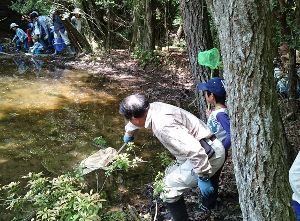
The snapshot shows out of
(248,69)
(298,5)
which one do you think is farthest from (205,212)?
(298,5)

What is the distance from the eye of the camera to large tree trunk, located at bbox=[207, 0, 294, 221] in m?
2.45

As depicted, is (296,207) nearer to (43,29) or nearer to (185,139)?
(185,139)

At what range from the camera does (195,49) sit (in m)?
5.33

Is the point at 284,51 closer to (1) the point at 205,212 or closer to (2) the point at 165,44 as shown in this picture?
(1) the point at 205,212

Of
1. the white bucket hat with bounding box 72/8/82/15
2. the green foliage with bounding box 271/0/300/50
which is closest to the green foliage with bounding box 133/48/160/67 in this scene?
the white bucket hat with bounding box 72/8/82/15

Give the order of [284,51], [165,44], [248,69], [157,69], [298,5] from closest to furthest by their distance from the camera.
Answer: [248,69], [298,5], [284,51], [157,69], [165,44]

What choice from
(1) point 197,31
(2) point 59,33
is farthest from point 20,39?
(1) point 197,31

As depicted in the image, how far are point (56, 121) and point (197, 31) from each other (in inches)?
140

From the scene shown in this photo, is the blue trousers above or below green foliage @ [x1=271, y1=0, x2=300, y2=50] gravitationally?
below

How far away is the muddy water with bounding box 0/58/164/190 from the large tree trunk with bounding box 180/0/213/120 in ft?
4.93

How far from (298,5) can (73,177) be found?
3533mm

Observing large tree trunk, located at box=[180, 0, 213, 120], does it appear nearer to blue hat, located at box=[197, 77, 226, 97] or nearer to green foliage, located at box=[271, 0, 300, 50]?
green foliage, located at box=[271, 0, 300, 50]

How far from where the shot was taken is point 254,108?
8.27 feet

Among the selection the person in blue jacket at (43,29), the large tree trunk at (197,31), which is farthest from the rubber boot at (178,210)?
the person in blue jacket at (43,29)
